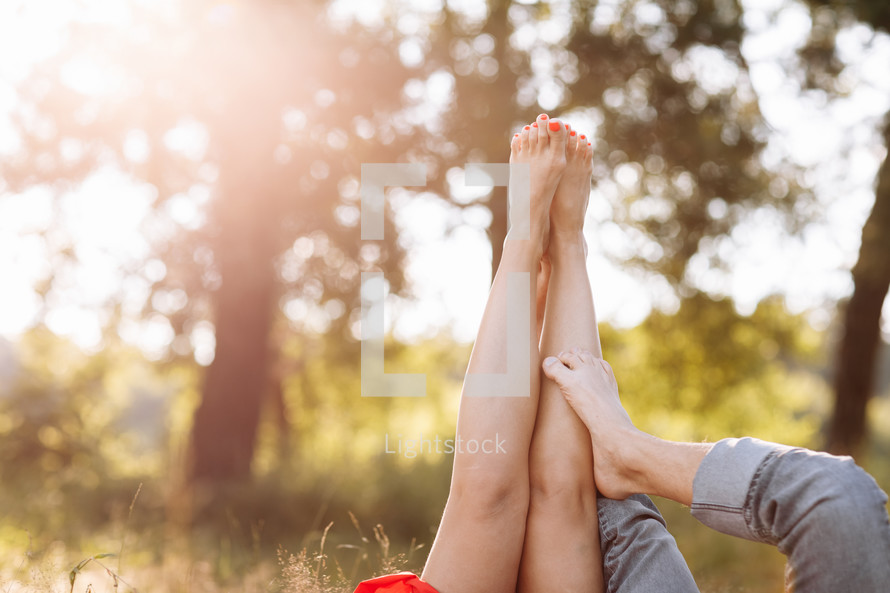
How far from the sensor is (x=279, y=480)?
592 cm

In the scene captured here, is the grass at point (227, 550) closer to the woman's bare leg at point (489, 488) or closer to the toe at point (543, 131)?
the woman's bare leg at point (489, 488)

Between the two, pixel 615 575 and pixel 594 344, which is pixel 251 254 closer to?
pixel 594 344

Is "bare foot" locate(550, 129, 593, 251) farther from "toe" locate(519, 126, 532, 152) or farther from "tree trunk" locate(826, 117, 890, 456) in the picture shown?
"tree trunk" locate(826, 117, 890, 456)

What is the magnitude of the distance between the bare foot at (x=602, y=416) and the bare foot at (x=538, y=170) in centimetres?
38

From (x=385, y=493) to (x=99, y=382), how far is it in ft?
24.2

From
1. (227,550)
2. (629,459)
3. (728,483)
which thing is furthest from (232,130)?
(728,483)

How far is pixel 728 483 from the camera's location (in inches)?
46.6

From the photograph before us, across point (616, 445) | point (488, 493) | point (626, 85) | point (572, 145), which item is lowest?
point (488, 493)

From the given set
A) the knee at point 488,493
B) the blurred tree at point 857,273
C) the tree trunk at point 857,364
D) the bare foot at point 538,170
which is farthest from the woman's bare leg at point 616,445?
the tree trunk at point 857,364

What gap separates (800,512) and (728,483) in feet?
0.44

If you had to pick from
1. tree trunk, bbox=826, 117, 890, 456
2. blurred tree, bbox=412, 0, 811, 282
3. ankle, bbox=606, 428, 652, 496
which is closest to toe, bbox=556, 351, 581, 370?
ankle, bbox=606, 428, 652, 496

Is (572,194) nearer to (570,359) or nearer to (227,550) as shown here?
(570,359)

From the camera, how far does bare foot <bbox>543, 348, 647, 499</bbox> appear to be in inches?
60.0

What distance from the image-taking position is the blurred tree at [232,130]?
5.00m
